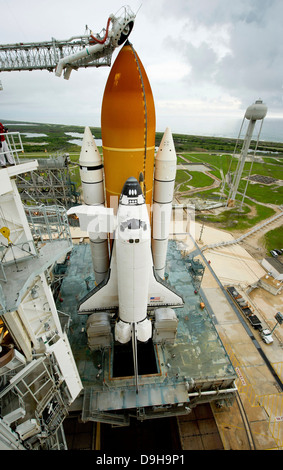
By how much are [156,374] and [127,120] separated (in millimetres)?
13421

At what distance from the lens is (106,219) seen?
1212 centimetres

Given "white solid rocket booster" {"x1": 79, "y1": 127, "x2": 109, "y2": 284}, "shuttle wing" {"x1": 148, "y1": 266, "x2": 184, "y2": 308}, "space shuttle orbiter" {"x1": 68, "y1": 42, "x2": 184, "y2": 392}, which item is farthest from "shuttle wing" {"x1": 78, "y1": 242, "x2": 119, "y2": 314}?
"shuttle wing" {"x1": 148, "y1": 266, "x2": 184, "y2": 308}

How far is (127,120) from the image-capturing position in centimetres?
981

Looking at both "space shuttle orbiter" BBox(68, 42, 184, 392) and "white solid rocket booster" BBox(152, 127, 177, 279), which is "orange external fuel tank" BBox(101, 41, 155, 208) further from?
"white solid rocket booster" BBox(152, 127, 177, 279)

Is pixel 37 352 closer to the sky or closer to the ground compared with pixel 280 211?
closer to the sky

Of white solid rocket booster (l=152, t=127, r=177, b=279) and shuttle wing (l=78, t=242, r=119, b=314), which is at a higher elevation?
white solid rocket booster (l=152, t=127, r=177, b=279)

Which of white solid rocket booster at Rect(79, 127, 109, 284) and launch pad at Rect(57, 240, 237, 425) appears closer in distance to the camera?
launch pad at Rect(57, 240, 237, 425)

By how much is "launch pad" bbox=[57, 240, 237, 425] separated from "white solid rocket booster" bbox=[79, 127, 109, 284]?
5.19 metres

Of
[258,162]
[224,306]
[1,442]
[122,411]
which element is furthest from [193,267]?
[258,162]

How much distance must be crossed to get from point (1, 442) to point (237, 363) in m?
14.6

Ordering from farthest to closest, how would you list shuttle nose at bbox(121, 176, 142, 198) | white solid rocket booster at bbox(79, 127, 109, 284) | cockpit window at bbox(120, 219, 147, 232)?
white solid rocket booster at bbox(79, 127, 109, 284)
shuttle nose at bbox(121, 176, 142, 198)
cockpit window at bbox(120, 219, 147, 232)

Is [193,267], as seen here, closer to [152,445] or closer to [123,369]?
[123,369]

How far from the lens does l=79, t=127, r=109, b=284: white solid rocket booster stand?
455 inches

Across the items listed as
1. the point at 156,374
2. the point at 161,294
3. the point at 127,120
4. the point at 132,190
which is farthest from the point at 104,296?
the point at 127,120
